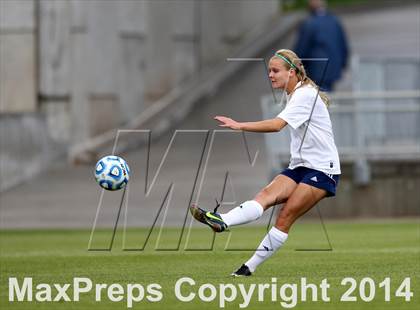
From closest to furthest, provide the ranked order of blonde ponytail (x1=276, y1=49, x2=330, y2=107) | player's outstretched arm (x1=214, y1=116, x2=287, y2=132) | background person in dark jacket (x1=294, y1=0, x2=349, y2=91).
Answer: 1. player's outstretched arm (x1=214, y1=116, x2=287, y2=132)
2. blonde ponytail (x1=276, y1=49, x2=330, y2=107)
3. background person in dark jacket (x1=294, y1=0, x2=349, y2=91)

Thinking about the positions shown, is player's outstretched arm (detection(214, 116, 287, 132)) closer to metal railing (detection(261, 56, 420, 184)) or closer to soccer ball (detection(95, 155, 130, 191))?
soccer ball (detection(95, 155, 130, 191))

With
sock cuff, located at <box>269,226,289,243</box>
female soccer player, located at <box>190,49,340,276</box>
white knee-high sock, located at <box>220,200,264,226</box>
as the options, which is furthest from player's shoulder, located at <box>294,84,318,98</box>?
sock cuff, located at <box>269,226,289,243</box>

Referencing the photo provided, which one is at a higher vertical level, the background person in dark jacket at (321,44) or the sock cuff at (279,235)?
the sock cuff at (279,235)

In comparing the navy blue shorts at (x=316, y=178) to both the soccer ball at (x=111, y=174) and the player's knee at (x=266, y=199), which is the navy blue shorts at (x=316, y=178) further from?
the soccer ball at (x=111, y=174)

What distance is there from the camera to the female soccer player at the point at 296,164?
38.2 ft

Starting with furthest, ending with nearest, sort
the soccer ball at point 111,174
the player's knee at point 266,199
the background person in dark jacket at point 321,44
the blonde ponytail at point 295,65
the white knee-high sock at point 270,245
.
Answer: the background person in dark jacket at point 321,44, the soccer ball at point 111,174, the blonde ponytail at point 295,65, the player's knee at point 266,199, the white knee-high sock at point 270,245

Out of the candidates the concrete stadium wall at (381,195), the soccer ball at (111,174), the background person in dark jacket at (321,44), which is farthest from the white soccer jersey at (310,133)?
the background person in dark jacket at (321,44)

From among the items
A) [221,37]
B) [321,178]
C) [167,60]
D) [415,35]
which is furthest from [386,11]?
[321,178]

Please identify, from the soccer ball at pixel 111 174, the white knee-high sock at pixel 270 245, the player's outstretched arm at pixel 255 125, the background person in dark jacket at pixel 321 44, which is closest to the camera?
the player's outstretched arm at pixel 255 125

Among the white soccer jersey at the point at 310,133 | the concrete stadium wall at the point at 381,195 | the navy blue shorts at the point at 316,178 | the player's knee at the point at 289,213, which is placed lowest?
the concrete stadium wall at the point at 381,195

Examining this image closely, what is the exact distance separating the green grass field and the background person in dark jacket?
16.0ft

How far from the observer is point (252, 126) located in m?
11.4

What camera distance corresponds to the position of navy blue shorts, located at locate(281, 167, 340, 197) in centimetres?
1171

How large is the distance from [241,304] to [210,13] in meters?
23.3
